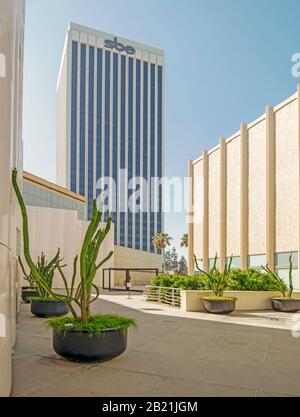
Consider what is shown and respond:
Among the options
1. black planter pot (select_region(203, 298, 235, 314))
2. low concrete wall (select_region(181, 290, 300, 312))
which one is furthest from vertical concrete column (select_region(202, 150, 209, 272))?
black planter pot (select_region(203, 298, 235, 314))

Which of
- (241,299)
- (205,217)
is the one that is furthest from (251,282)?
(205,217)

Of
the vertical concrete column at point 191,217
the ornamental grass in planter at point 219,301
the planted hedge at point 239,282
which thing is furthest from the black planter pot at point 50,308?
the vertical concrete column at point 191,217

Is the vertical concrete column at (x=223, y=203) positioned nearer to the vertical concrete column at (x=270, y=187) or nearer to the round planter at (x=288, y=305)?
the vertical concrete column at (x=270, y=187)

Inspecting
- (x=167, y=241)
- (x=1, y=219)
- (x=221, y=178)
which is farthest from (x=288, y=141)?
(x=167, y=241)

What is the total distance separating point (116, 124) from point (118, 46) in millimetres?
24640

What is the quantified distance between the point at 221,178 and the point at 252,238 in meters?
7.85

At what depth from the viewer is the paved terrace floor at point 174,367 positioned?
6.07 m

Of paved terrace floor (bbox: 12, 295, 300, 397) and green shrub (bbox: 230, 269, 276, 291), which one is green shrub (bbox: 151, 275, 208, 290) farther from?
paved terrace floor (bbox: 12, 295, 300, 397)

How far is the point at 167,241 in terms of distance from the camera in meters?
81.0

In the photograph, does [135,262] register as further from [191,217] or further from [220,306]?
[220,306]

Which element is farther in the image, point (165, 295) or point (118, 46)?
point (118, 46)

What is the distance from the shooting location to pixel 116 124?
424 feet

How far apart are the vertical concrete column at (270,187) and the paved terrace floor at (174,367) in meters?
21.6
